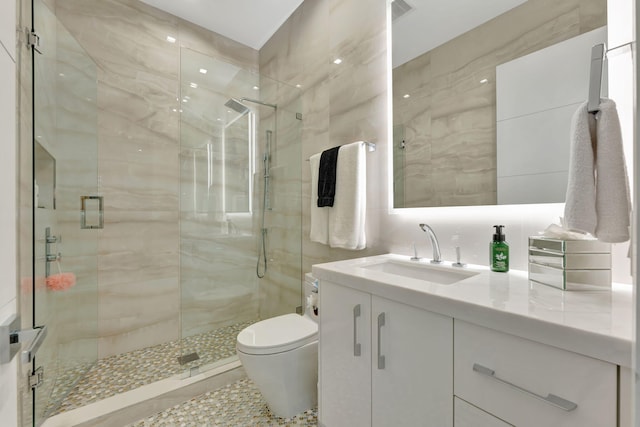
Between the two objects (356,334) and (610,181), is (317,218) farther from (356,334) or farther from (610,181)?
(610,181)

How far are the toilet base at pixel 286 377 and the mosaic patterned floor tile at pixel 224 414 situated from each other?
48 mm

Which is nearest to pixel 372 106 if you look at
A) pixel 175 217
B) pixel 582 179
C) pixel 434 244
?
pixel 434 244

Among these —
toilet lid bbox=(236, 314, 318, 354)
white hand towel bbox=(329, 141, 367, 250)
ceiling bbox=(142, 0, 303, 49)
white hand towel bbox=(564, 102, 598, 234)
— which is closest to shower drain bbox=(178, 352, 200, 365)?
toilet lid bbox=(236, 314, 318, 354)

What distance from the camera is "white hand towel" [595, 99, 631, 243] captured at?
0.70m

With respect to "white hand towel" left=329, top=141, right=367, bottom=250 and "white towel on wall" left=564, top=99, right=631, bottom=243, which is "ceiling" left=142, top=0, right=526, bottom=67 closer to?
"white hand towel" left=329, top=141, right=367, bottom=250

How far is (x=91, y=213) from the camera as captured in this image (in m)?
1.91

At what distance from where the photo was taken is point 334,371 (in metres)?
1.17

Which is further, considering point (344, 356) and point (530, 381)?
point (344, 356)

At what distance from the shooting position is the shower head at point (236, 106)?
2.03 m

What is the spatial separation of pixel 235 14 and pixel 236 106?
899mm

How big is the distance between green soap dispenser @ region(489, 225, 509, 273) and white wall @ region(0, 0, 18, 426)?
54.0 inches

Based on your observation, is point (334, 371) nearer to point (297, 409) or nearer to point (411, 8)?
point (297, 409)

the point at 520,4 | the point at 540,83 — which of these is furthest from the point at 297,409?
Result: the point at 520,4

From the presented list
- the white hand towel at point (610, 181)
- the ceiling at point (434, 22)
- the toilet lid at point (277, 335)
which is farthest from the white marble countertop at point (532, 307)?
the ceiling at point (434, 22)
